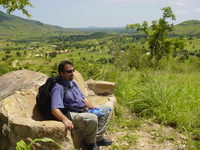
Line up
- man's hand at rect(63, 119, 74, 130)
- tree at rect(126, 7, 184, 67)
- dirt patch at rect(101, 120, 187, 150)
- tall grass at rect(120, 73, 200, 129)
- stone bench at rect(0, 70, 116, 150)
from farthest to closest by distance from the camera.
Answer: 1. tree at rect(126, 7, 184, 67)
2. tall grass at rect(120, 73, 200, 129)
3. dirt patch at rect(101, 120, 187, 150)
4. man's hand at rect(63, 119, 74, 130)
5. stone bench at rect(0, 70, 116, 150)

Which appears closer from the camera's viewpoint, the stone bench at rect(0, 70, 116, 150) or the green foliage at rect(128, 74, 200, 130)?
the stone bench at rect(0, 70, 116, 150)

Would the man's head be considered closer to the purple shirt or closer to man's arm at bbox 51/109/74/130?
the purple shirt

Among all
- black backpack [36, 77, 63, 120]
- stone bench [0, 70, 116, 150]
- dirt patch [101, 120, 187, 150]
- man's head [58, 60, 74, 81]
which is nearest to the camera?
stone bench [0, 70, 116, 150]

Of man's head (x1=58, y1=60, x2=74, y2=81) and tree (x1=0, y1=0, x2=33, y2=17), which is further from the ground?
tree (x1=0, y1=0, x2=33, y2=17)

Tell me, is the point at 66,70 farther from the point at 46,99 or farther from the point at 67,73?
the point at 46,99

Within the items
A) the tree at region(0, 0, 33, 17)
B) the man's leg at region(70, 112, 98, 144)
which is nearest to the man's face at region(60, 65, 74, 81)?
the man's leg at region(70, 112, 98, 144)

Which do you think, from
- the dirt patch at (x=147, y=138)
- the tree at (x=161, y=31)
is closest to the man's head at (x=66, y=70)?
the dirt patch at (x=147, y=138)

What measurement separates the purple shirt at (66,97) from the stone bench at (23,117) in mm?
387

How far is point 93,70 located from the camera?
8531 millimetres

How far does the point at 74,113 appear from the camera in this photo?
4191mm

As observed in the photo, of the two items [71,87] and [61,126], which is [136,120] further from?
[61,126]

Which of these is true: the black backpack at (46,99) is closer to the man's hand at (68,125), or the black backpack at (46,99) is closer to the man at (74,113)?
the man at (74,113)

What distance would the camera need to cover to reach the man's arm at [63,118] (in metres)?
3.74

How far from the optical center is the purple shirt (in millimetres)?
4038
